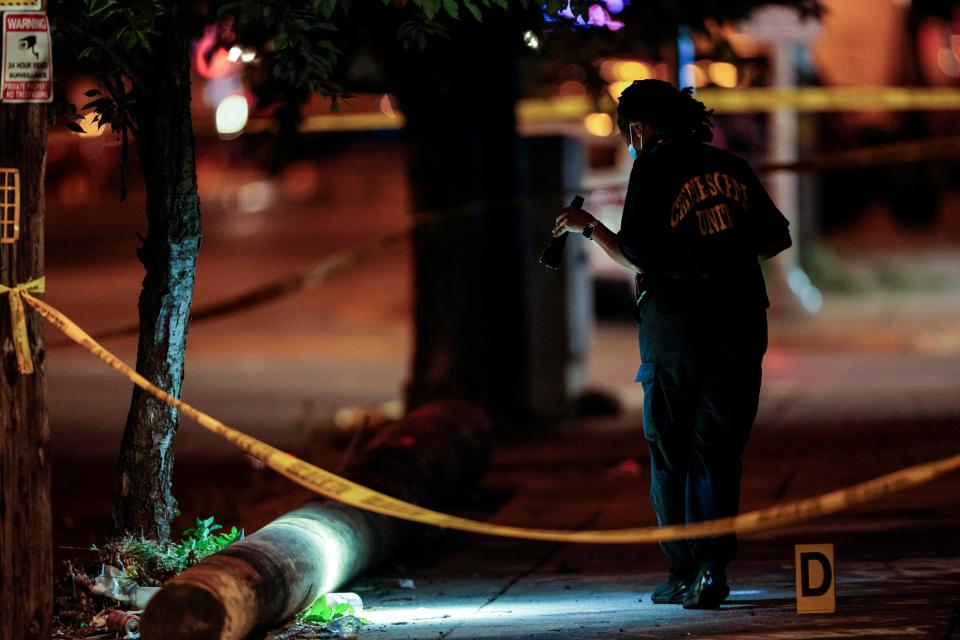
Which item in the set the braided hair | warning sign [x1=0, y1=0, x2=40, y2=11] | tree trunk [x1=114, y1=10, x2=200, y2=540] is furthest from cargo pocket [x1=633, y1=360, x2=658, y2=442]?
warning sign [x1=0, y1=0, x2=40, y2=11]

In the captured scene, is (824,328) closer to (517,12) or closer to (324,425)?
(324,425)

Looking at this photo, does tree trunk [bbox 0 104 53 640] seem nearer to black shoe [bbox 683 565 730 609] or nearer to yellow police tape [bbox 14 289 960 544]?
yellow police tape [bbox 14 289 960 544]

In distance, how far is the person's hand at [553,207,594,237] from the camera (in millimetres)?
5910

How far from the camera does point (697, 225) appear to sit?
5809 mm

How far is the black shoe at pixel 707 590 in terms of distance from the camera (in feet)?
19.6

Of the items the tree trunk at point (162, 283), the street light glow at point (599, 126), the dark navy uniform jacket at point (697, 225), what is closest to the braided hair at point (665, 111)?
the dark navy uniform jacket at point (697, 225)

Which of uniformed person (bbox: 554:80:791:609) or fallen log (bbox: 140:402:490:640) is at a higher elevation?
uniformed person (bbox: 554:80:791:609)

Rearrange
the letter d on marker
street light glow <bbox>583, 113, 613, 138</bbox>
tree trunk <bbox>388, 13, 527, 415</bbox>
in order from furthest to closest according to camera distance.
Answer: street light glow <bbox>583, 113, 613, 138</bbox>, tree trunk <bbox>388, 13, 527, 415</bbox>, the letter d on marker

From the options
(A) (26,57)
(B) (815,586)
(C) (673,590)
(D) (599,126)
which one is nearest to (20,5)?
(A) (26,57)

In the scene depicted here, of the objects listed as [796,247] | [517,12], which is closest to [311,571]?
[517,12]

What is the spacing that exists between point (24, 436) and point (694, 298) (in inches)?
94.3

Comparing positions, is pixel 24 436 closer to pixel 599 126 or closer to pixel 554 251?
pixel 554 251

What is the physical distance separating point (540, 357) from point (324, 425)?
1.78 meters

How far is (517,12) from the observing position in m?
8.87
